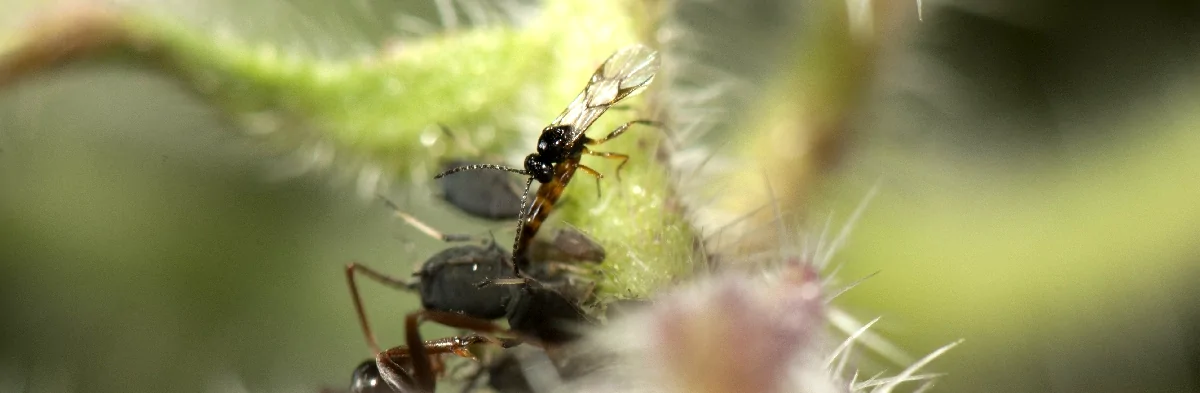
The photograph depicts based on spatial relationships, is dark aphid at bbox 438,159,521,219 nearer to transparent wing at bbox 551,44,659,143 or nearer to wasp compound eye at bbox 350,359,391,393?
transparent wing at bbox 551,44,659,143

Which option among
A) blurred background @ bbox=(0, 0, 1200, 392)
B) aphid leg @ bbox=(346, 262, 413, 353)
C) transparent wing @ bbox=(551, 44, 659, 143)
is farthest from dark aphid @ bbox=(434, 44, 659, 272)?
blurred background @ bbox=(0, 0, 1200, 392)

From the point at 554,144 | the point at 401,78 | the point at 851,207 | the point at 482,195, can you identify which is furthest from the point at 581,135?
the point at 851,207

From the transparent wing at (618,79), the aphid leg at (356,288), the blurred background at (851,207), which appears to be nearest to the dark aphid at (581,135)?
the transparent wing at (618,79)

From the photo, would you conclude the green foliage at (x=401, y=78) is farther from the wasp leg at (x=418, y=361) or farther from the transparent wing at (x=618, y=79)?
the wasp leg at (x=418, y=361)

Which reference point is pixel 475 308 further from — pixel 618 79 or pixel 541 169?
pixel 618 79

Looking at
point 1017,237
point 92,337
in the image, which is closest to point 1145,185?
point 1017,237

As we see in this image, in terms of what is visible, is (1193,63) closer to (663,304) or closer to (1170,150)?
(1170,150)
